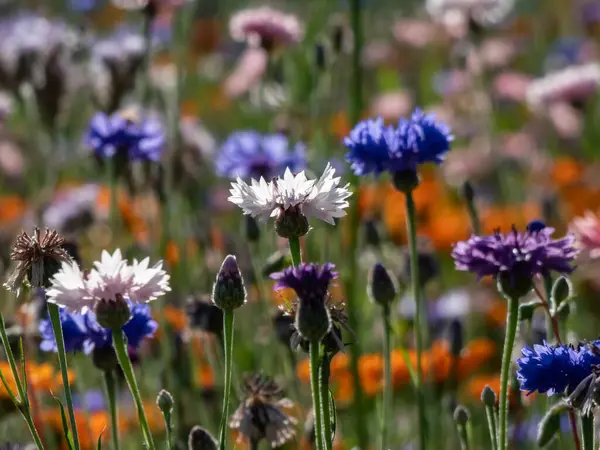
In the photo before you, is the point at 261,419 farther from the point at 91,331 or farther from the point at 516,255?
the point at 516,255

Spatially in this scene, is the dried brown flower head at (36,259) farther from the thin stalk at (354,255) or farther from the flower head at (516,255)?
the thin stalk at (354,255)

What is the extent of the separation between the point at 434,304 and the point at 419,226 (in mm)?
369

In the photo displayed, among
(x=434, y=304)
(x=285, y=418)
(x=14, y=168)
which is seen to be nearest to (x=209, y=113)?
(x=14, y=168)

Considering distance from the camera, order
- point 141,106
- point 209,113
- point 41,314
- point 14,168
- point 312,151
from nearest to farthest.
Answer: point 41,314 → point 312,151 → point 141,106 → point 14,168 → point 209,113

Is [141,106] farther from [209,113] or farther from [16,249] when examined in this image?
[209,113]

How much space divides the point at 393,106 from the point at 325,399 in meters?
3.24

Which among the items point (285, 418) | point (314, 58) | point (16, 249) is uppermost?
point (314, 58)

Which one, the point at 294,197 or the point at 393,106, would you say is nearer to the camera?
the point at 294,197

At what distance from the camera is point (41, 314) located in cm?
204

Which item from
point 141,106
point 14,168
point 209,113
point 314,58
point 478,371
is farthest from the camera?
point 209,113

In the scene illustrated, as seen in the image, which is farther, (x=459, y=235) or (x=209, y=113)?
(x=209, y=113)

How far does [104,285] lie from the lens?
1.21 metres

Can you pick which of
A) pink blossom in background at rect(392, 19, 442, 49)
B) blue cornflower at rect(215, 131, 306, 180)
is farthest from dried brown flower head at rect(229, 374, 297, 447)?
pink blossom in background at rect(392, 19, 442, 49)

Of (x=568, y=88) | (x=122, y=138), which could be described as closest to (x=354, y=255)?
(x=122, y=138)
